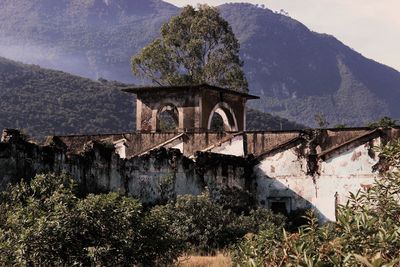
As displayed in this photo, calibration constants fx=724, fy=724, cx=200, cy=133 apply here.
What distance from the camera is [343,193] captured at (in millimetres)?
21922

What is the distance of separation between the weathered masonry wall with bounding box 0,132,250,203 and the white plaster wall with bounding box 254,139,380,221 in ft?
2.45

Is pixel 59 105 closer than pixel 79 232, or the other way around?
pixel 79 232

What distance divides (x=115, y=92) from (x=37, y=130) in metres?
17.5

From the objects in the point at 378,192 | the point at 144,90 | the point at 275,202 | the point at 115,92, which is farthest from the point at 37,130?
the point at 378,192

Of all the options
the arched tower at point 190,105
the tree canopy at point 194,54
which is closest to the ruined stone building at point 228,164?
the arched tower at point 190,105

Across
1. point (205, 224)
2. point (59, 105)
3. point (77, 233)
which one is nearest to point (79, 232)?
point (77, 233)

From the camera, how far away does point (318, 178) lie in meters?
22.5

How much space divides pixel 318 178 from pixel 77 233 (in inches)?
525

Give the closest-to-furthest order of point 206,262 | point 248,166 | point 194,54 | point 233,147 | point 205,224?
point 206,262 < point 205,224 < point 248,166 < point 233,147 < point 194,54

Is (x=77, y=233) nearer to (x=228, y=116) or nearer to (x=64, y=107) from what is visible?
(x=228, y=116)

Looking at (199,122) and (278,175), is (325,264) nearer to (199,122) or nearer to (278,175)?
(278,175)

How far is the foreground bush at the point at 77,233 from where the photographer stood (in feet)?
32.6

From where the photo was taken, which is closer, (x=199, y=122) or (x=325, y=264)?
(x=325, y=264)

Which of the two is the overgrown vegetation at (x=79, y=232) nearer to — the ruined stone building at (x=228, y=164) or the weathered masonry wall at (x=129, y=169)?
the weathered masonry wall at (x=129, y=169)
